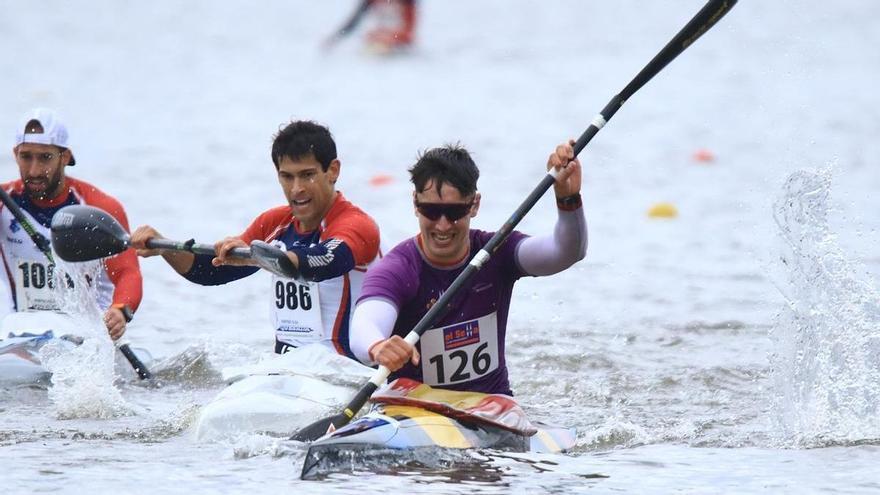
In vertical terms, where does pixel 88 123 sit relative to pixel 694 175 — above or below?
above

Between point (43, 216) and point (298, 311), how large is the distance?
2065 millimetres

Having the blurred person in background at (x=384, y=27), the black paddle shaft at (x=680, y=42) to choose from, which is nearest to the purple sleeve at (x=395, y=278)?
the black paddle shaft at (x=680, y=42)

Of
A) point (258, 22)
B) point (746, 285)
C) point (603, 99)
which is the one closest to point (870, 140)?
point (603, 99)

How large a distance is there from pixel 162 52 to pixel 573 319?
2172cm

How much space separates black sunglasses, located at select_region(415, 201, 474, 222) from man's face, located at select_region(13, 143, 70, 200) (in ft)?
9.55

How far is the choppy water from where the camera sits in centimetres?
632

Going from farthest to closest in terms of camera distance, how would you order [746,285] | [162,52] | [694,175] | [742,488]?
1. [162,52]
2. [694,175]
3. [746,285]
4. [742,488]

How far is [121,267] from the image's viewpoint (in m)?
8.26

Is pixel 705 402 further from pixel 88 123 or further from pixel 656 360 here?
pixel 88 123

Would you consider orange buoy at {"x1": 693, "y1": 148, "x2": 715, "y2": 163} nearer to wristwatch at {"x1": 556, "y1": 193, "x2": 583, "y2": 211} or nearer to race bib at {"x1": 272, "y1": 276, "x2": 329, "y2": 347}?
race bib at {"x1": 272, "y1": 276, "x2": 329, "y2": 347}

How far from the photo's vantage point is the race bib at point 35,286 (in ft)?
27.1

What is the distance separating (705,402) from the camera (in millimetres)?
7977

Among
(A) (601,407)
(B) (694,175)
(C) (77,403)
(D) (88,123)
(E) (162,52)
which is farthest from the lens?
(E) (162,52)

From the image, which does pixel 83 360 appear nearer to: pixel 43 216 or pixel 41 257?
pixel 41 257
